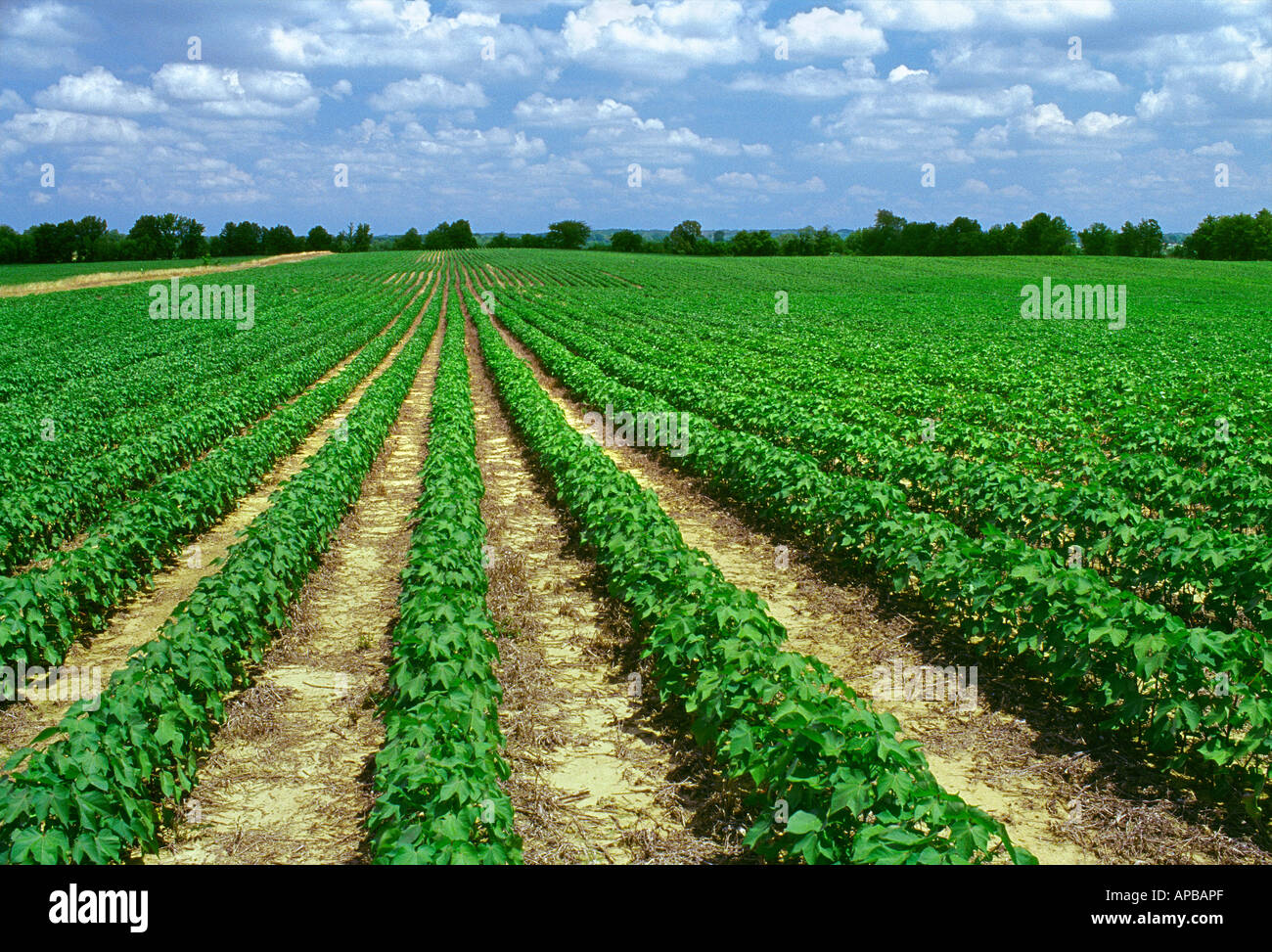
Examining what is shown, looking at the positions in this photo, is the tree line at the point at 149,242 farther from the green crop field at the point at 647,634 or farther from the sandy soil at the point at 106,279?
the green crop field at the point at 647,634

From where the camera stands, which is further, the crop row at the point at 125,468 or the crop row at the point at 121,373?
the crop row at the point at 121,373

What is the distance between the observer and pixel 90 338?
34938 millimetres

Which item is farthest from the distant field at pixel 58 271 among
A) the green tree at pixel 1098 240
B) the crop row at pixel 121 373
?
the green tree at pixel 1098 240

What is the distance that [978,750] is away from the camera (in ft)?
19.9

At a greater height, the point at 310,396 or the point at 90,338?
the point at 90,338

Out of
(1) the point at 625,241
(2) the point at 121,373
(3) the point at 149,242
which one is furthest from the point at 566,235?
(2) the point at 121,373

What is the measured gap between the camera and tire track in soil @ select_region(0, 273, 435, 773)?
6.63m

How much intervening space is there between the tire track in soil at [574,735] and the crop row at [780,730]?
1.40ft

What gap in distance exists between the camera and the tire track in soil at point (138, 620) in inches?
261

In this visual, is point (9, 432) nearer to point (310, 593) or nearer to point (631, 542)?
point (310, 593)

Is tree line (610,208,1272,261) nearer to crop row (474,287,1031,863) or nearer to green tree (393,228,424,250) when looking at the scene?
green tree (393,228,424,250)
